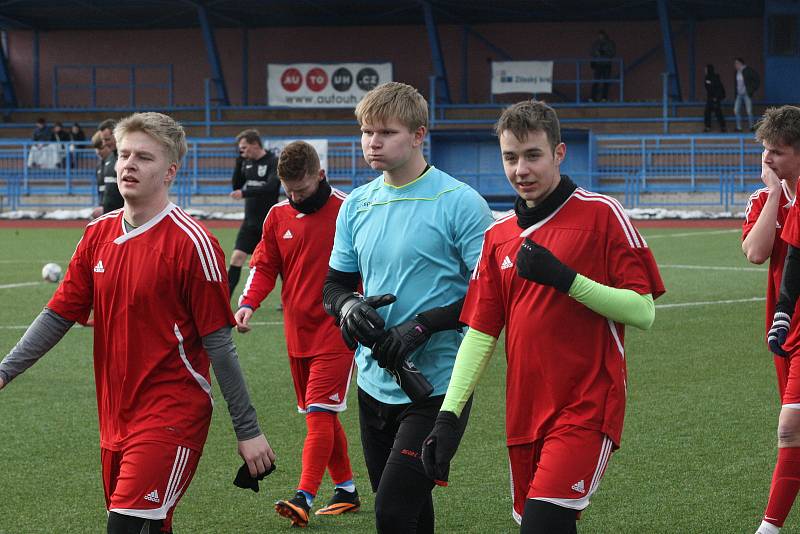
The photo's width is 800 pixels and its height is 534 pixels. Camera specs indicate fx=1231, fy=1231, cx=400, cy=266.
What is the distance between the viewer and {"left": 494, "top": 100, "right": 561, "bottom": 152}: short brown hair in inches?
171

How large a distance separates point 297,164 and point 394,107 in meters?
2.07

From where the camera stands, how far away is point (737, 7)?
3781cm

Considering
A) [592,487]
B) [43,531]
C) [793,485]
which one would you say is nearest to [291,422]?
[43,531]

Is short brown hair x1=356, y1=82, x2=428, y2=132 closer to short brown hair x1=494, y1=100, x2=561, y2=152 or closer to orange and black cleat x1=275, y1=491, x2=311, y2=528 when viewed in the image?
short brown hair x1=494, y1=100, x2=561, y2=152

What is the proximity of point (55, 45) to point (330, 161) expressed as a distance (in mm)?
14412

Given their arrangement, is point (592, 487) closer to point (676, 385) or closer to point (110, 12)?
point (676, 385)

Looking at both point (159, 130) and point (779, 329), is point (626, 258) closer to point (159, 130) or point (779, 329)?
point (779, 329)

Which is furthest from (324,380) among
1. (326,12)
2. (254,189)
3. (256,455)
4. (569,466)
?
(326,12)

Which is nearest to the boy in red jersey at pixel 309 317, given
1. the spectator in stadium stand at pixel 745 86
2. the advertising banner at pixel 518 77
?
the spectator in stadium stand at pixel 745 86

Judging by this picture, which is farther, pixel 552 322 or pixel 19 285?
pixel 19 285

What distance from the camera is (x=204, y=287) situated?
4.41m

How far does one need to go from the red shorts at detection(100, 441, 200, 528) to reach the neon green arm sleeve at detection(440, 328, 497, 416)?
96 centimetres

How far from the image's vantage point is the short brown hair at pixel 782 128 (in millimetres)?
5434

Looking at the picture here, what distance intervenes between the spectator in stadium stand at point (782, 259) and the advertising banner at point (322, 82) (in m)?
33.3
